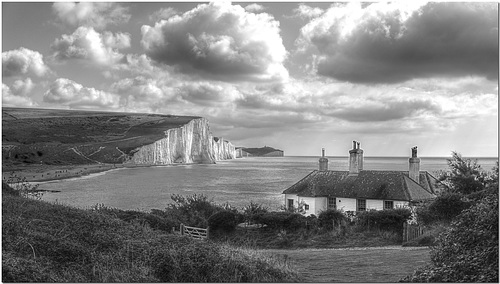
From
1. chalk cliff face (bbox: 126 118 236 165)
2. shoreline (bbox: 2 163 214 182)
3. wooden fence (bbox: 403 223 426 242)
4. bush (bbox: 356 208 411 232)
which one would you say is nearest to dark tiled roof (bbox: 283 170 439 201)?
bush (bbox: 356 208 411 232)

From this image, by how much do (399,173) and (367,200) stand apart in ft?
12.1

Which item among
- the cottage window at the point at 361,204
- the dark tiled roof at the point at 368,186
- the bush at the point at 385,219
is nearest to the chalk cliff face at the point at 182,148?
the dark tiled roof at the point at 368,186

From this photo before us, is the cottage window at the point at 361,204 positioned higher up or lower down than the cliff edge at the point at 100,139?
lower down

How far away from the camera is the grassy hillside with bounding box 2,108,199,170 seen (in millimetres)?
120125

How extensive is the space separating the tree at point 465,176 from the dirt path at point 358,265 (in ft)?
33.8

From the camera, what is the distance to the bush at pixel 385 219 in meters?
22.9

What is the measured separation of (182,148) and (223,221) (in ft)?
486

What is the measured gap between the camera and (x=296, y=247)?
73.2 ft

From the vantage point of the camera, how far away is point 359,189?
3181cm

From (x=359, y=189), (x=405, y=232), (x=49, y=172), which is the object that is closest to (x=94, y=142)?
(x=49, y=172)

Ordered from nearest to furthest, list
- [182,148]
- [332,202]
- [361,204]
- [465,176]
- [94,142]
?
[465,176] → [361,204] → [332,202] → [94,142] → [182,148]

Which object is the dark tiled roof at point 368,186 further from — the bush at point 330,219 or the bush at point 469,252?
the bush at point 469,252

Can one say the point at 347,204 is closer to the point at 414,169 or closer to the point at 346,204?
the point at 346,204

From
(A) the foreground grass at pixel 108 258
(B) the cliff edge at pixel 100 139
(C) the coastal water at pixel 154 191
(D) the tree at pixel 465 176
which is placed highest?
(B) the cliff edge at pixel 100 139
